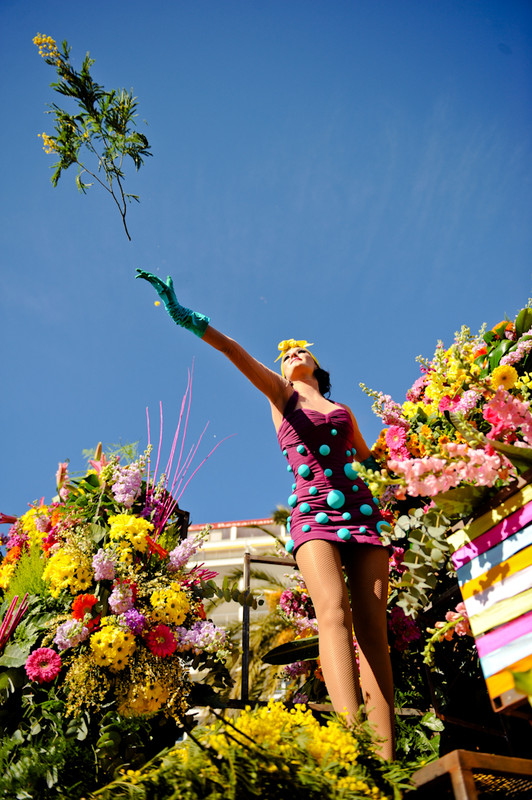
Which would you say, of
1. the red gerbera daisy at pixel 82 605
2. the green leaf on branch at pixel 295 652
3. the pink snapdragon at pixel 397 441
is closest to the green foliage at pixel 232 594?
the green leaf on branch at pixel 295 652

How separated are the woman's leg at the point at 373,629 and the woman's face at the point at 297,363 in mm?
1072

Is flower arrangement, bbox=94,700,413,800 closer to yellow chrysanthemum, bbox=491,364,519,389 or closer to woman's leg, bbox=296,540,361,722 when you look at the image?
woman's leg, bbox=296,540,361,722

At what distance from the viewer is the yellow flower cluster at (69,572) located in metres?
2.50

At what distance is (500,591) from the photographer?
52.6 inches

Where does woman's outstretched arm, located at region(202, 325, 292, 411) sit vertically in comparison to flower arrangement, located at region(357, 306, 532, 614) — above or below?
above

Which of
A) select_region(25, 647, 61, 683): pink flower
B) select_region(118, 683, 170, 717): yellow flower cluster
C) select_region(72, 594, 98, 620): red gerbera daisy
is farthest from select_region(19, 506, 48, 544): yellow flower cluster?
select_region(118, 683, 170, 717): yellow flower cluster

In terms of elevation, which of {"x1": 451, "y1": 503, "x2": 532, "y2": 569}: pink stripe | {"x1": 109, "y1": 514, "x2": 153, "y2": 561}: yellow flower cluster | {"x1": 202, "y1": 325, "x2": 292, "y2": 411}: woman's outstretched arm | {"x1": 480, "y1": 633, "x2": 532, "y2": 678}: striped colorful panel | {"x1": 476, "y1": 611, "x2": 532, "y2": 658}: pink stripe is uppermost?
{"x1": 202, "y1": 325, "x2": 292, "y2": 411}: woman's outstretched arm

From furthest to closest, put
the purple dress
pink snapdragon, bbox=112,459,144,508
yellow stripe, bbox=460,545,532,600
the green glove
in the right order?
1. pink snapdragon, bbox=112,459,144,508
2. the green glove
3. the purple dress
4. yellow stripe, bbox=460,545,532,600

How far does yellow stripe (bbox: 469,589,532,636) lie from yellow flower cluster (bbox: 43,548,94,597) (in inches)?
67.9

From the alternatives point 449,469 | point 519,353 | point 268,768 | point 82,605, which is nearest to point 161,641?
point 82,605

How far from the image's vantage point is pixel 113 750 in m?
2.07

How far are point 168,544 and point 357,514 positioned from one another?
103 centimetres

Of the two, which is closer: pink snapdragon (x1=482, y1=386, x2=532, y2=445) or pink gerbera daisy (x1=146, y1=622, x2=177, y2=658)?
pink snapdragon (x1=482, y1=386, x2=532, y2=445)

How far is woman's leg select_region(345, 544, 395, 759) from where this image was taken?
1.99m
